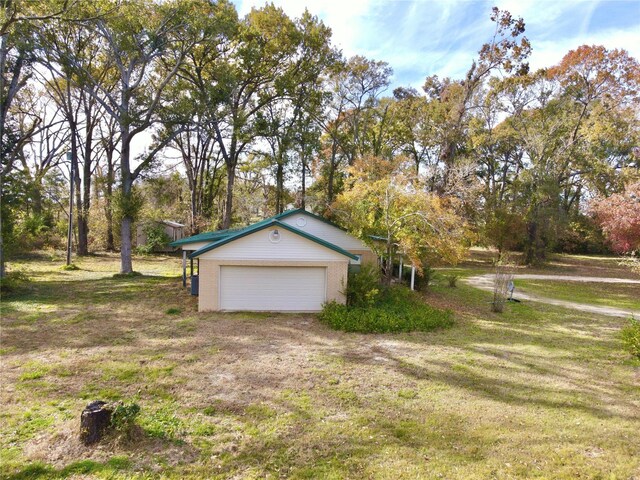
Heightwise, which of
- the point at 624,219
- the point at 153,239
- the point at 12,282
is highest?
the point at 624,219

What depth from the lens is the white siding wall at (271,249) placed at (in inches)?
503

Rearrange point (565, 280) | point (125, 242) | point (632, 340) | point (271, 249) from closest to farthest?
point (632, 340)
point (271, 249)
point (125, 242)
point (565, 280)

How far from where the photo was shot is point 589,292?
1962 centimetres

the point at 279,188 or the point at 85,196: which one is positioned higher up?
the point at 279,188

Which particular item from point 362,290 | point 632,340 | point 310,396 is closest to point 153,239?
point 362,290

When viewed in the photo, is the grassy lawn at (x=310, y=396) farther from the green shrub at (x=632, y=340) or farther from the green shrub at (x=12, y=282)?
the green shrub at (x=12, y=282)

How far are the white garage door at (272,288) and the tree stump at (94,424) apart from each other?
807 cm

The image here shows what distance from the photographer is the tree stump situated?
4.86 m

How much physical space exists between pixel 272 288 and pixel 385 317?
4087mm

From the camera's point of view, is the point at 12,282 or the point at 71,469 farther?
the point at 12,282

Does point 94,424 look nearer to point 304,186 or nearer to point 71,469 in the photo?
point 71,469

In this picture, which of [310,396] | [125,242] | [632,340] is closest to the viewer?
[310,396]

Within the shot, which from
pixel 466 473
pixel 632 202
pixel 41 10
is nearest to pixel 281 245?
pixel 466 473

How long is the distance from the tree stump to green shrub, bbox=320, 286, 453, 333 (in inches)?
293
